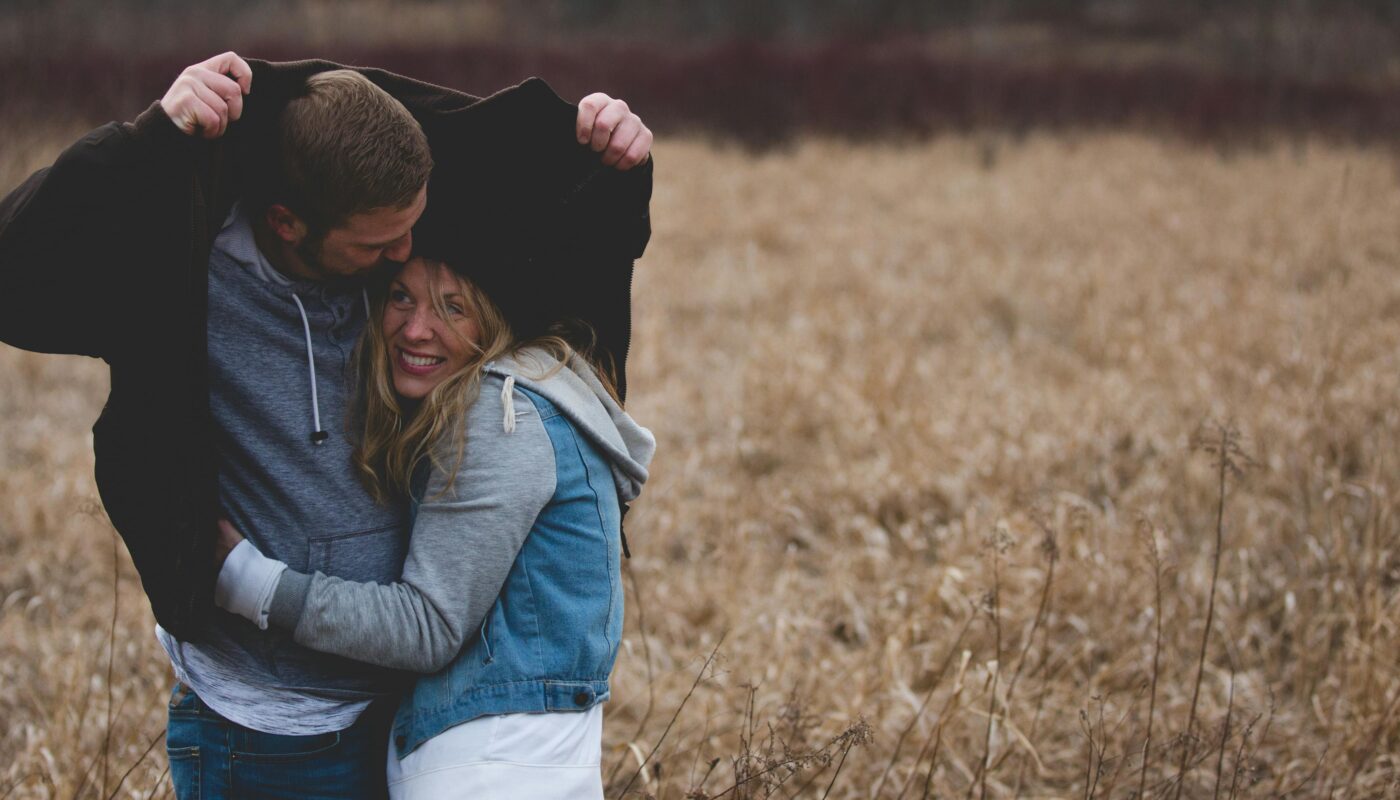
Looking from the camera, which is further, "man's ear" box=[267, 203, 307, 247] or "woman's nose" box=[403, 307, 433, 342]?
"woman's nose" box=[403, 307, 433, 342]

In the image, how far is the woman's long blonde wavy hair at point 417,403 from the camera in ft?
4.81

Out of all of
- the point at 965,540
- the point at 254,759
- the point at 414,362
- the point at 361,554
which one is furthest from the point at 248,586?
the point at 965,540

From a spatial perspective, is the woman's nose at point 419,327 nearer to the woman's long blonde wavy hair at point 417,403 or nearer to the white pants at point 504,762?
the woman's long blonde wavy hair at point 417,403

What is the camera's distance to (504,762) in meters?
1.36

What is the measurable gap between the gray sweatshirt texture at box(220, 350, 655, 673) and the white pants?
0.11 meters

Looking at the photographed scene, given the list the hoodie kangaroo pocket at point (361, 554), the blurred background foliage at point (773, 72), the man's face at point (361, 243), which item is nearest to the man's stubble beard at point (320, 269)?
the man's face at point (361, 243)

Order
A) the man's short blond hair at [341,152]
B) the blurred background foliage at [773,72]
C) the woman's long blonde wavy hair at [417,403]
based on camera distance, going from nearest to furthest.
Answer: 1. the man's short blond hair at [341,152]
2. the woman's long blonde wavy hair at [417,403]
3. the blurred background foliage at [773,72]

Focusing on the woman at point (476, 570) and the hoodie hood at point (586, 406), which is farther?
the hoodie hood at point (586, 406)

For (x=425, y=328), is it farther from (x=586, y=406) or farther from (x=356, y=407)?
(x=586, y=406)

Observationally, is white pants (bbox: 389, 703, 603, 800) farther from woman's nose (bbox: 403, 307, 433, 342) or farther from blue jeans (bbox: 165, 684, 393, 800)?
woman's nose (bbox: 403, 307, 433, 342)

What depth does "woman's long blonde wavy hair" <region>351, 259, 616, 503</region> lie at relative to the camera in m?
1.47

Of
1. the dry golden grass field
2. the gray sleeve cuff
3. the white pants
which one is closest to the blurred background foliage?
the dry golden grass field

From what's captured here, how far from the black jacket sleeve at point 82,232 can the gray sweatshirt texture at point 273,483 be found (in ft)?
0.51

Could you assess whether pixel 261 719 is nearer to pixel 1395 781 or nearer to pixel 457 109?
pixel 457 109
